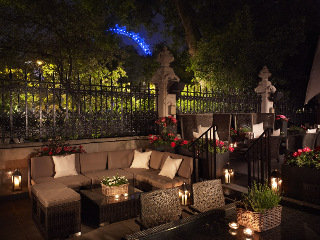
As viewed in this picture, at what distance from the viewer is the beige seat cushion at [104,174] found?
18.1ft

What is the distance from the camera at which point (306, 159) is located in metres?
3.46

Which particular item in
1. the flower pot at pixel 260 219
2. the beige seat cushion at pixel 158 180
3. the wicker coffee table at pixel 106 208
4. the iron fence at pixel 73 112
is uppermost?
the iron fence at pixel 73 112

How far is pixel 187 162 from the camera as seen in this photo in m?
5.47

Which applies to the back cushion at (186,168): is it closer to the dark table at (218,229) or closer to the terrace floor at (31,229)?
the terrace floor at (31,229)

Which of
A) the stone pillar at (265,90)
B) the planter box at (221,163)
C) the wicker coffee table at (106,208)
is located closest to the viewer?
the wicker coffee table at (106,208)

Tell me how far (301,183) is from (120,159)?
419 cm

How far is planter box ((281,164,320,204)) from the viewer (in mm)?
3146

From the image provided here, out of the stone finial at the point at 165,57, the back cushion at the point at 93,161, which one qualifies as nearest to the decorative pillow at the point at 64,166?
the back cushion at the point at 93,161

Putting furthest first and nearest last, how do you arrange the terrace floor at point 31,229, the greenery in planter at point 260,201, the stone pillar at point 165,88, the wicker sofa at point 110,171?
1. the stone pillar at point 165,88
2. the wicker sofa at point 110,171
3. the terrace floor at point 31,229
4. the greenery in planter at point 260,201

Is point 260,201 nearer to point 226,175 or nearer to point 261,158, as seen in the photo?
point 261,158

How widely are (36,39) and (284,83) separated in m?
11.3

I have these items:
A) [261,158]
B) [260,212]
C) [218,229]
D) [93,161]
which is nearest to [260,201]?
[260,212]

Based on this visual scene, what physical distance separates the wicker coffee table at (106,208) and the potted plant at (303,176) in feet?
7.47

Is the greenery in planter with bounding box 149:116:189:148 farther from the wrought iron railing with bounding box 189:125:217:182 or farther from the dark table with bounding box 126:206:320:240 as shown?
the dark table with bounding box 126:206:320:240
